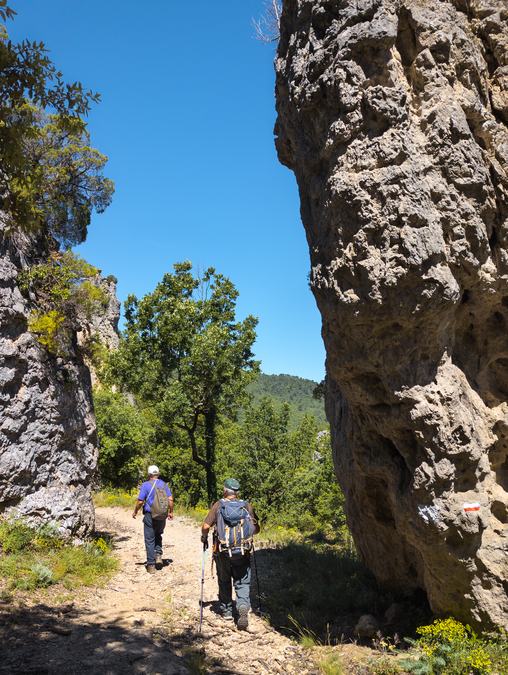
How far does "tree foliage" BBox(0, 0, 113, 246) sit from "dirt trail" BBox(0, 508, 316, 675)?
4.53m

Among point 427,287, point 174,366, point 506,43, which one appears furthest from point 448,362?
point 174,366

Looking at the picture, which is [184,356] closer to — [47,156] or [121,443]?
[121,443]

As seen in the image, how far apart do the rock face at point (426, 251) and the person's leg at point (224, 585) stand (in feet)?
8.26

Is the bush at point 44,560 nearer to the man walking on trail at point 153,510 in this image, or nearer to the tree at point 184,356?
the man walking on trail at point 153,510

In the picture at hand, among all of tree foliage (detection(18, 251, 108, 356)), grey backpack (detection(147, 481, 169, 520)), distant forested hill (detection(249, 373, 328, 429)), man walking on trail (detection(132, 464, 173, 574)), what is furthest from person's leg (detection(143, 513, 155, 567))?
distant forested hill (detection(249, 373, 328, 429))

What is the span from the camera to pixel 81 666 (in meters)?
4.94

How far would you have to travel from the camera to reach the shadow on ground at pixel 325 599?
6.54 m

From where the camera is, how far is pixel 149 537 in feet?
28.4

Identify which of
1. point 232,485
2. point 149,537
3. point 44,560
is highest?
point 232,485

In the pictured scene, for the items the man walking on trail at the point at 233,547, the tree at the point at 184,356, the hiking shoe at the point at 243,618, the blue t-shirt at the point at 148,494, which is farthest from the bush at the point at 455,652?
the tree at the point at 184,356

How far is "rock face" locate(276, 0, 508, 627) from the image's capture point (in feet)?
17.0

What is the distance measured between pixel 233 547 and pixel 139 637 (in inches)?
59.7

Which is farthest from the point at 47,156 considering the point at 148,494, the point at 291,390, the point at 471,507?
the point at 291,390

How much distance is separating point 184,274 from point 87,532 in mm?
13372
